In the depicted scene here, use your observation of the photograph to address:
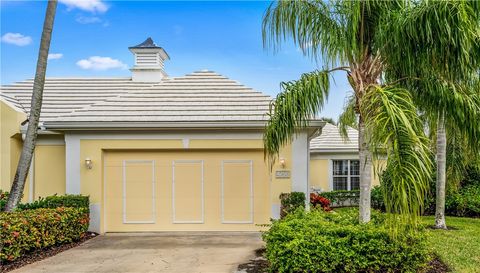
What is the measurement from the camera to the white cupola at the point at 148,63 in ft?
42.8

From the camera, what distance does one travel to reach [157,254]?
7676mm

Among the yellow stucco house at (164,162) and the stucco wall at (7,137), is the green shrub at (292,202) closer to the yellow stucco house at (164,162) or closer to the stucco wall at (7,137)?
the yellow stucco house at (164,162)

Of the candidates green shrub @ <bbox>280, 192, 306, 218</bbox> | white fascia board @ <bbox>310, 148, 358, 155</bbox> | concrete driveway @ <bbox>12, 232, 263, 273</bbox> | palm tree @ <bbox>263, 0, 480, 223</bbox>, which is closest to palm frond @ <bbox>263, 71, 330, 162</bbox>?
palm tree @ <bbox>263, 0, 480, 223</bbox>

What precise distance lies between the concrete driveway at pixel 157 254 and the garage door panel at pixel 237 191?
624 mm

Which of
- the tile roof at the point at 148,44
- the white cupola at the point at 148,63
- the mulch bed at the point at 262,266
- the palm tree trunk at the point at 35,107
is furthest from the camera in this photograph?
Answer: the tile roof at the point at 148,44

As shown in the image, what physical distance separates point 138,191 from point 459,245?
26.0ft

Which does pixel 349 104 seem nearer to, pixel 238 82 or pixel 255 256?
pixel 238 82

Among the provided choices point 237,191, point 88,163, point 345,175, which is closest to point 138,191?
point 88,163

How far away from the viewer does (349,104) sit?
10.6 meters

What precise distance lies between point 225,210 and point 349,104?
14.8ft

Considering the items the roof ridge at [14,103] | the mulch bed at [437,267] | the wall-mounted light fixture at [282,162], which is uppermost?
the roof ridge at [14,103]

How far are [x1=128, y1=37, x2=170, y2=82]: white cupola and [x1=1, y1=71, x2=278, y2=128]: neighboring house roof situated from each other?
1.34 ft

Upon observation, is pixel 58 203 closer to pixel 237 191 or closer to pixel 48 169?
pixel 48 169

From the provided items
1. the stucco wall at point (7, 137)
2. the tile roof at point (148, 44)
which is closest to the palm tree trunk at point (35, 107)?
the stucco wall at point (7, 137)
